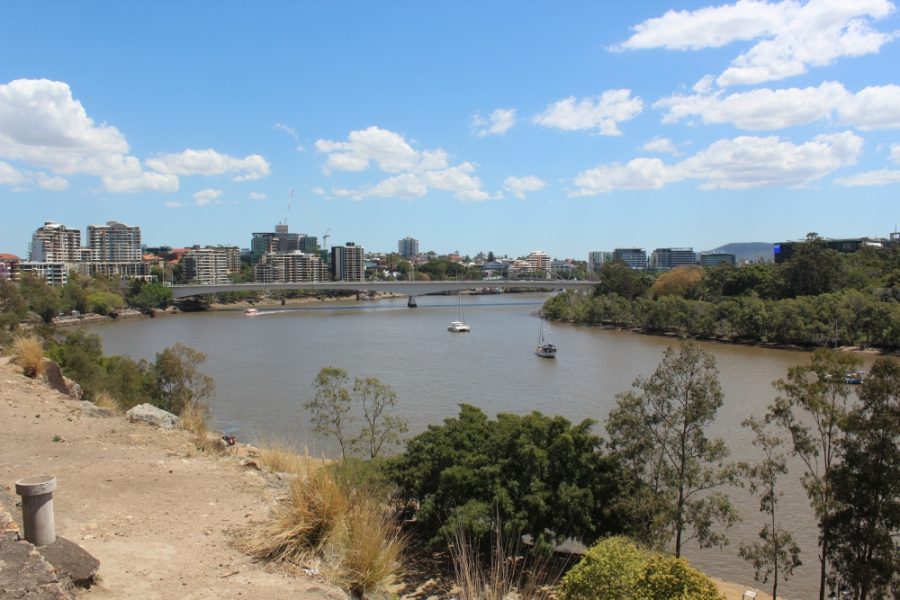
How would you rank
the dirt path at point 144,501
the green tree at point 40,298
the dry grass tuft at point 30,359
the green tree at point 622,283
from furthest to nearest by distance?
the green tree at point 622,283 → the green tree at point 40,298 → the dry grass tuft at point 30,359 → the dirt path at point 144,501

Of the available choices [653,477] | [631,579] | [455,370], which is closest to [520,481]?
[653,477]

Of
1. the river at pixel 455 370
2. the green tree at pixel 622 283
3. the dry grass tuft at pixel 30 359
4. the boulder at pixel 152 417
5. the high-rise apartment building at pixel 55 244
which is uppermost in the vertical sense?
the high-rise apartment building at pixel 55 244

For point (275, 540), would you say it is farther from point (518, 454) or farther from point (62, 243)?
point (62, 243)

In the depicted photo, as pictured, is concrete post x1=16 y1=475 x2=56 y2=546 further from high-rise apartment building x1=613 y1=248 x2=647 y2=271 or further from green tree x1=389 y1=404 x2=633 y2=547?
high-rise apartment building x1=613 y1=248 x2=647 y2=271

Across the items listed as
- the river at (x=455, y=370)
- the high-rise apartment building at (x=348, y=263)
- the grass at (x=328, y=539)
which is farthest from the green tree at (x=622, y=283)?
the high-rise apartment building at (x=348, y=263)

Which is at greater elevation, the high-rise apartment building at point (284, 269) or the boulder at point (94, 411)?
the high-rise apartment building at point (284, 269)

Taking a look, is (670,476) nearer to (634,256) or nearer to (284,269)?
(284,269)

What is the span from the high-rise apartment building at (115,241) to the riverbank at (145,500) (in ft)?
315

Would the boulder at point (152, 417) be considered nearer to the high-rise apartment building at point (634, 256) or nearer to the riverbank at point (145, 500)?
the riverbank at point (145, 500)

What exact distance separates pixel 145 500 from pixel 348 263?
323 feet

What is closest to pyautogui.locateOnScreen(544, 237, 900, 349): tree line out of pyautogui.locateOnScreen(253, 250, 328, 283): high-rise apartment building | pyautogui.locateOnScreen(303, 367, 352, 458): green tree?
pyautogui.locateOnScreen(303, 367, 352, 458): green tree

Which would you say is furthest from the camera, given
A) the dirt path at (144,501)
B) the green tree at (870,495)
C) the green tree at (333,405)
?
the green tree at (333,405)

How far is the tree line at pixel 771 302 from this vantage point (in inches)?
1184

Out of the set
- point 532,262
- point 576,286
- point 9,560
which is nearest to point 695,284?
point 576,286
